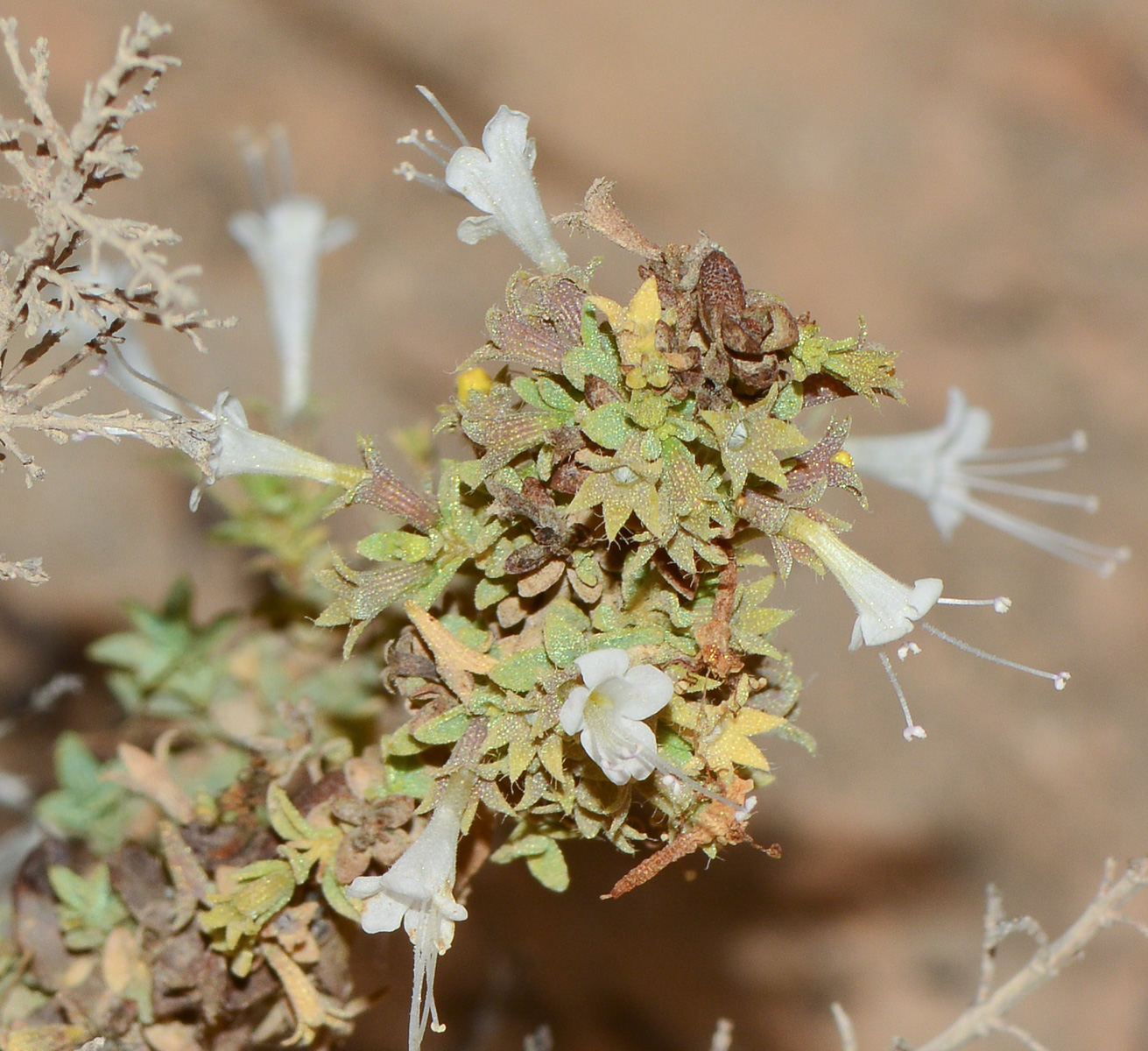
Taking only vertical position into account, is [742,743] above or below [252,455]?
below

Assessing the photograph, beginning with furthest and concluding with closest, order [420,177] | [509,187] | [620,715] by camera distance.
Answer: [420,177] → [509,187] → [620,715]

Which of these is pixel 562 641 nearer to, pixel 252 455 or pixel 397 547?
pixel 397 547

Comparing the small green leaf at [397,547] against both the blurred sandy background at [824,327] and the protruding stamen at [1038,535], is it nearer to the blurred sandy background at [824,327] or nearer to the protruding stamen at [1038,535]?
the protruding stamen at [1038,535]

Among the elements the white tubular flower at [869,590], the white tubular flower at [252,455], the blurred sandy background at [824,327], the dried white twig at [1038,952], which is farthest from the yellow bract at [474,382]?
the blurred sandy background at [824,327]

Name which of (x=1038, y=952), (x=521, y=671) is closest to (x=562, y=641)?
(x=521, y=671)

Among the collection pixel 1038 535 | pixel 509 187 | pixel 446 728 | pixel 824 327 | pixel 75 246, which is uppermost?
pixel 824 327

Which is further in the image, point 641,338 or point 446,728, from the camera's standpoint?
point 446,728
